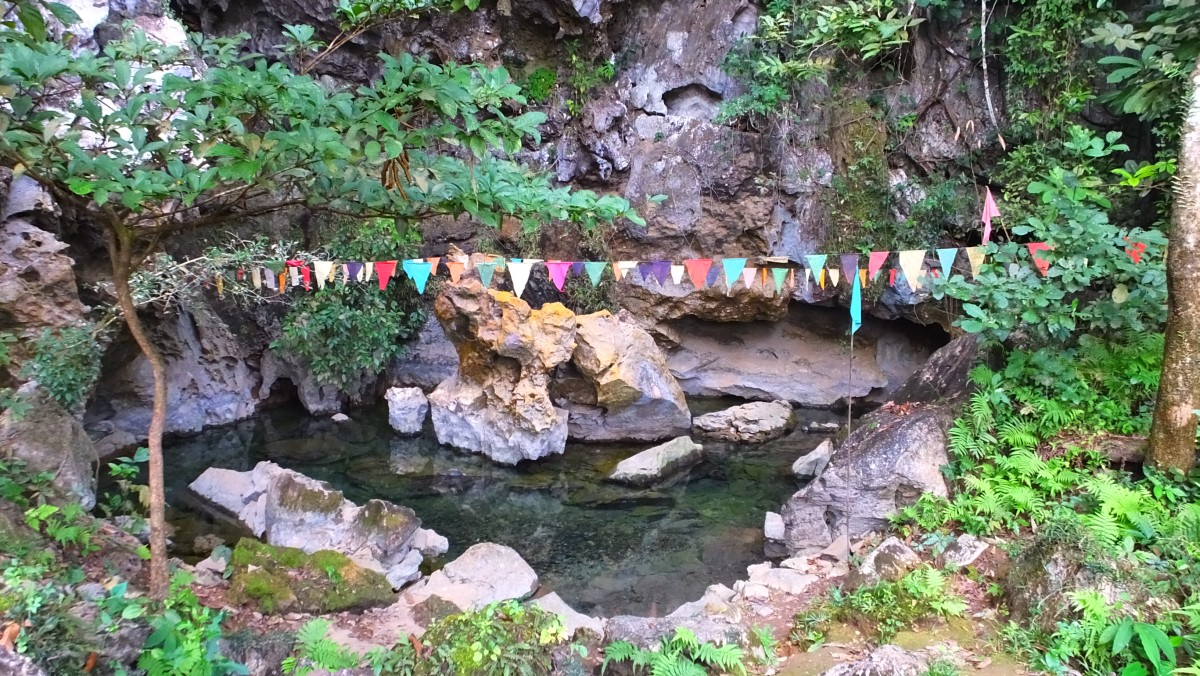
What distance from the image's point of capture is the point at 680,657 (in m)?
3.91

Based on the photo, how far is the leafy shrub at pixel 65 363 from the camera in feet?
23.5

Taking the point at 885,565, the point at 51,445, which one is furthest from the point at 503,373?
the point at 885,565

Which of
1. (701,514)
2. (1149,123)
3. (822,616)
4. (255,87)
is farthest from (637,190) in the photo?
(255,87)

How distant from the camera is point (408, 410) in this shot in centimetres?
Result: 1169

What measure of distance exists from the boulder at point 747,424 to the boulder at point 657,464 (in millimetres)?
1227

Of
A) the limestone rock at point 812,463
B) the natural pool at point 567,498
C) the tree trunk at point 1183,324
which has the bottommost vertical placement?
the natural pool at point 567,498

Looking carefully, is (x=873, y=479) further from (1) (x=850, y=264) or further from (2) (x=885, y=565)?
(1) (x=850, y=264)

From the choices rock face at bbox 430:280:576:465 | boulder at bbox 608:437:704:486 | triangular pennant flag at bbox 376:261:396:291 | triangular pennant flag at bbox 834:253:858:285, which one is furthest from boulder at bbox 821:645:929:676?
rock face at bbox 430:280:576:465

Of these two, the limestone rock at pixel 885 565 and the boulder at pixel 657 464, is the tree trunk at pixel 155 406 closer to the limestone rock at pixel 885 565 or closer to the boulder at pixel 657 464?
the limestone rock at pixel 885 565

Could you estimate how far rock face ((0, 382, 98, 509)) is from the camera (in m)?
5.25

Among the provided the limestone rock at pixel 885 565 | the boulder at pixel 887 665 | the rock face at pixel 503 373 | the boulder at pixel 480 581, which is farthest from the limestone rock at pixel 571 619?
the rock face at pixel 503 373

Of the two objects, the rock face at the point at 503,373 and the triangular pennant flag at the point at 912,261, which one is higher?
the triangular pennant flag at the point at 912,261

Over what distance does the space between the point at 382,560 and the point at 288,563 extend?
1.13 metres

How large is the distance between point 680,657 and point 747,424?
7.58 meters
